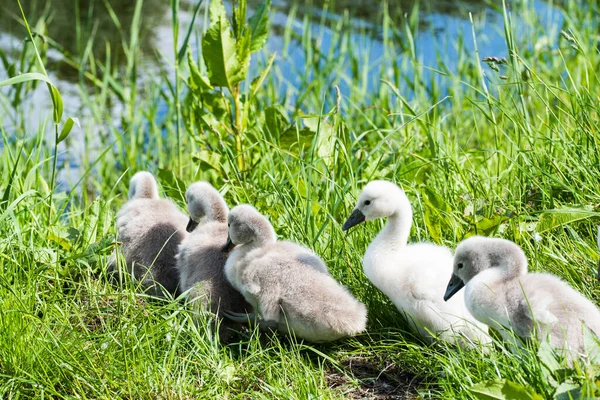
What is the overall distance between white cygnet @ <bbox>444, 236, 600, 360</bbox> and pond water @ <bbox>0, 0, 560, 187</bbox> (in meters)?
4.45

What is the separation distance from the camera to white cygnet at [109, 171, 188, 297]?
14.1ft

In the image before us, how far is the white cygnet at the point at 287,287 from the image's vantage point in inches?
140

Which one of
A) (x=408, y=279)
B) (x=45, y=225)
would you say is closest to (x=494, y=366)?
(x=408, y=279)

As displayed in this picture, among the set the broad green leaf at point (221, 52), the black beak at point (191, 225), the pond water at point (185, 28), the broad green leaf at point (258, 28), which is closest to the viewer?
the black beak at point (191, 225)

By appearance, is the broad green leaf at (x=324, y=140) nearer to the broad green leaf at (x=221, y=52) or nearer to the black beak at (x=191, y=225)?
the broad green leaf at (x=221, y=52)

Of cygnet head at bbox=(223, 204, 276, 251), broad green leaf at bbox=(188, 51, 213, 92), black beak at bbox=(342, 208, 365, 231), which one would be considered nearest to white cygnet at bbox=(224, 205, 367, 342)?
cygnet head at bbox=(223, 204, 276, 251)

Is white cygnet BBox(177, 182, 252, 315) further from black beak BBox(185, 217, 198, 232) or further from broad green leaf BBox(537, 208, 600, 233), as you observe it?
broad green leaf BBox(537, 208, 600, 233)

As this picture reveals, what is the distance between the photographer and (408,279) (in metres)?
3.64

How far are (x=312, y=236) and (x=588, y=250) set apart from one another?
132cm

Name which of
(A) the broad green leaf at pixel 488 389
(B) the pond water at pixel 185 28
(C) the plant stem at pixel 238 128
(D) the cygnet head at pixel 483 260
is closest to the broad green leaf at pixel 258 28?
(C) the plant stem at pixel 238 128

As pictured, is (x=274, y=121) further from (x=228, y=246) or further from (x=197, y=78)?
(x=228, y=246)

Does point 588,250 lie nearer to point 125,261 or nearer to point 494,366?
point 494,366

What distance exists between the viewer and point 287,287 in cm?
363

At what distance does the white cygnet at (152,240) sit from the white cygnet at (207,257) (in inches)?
5.0
